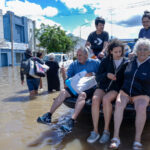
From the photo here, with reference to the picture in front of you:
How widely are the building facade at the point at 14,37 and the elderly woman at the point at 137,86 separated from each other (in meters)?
24.9

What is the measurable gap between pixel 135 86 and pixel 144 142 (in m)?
0.92

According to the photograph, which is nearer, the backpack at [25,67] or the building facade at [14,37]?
the backpack at [25,67]

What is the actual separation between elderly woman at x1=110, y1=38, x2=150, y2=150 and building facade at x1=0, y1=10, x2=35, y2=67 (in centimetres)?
2492

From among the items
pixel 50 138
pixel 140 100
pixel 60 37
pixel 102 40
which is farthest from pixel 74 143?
pixel 60 37

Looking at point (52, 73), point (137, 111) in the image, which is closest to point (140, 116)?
point (137, 111)

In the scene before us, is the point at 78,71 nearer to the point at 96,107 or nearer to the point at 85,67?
the point at 85,67

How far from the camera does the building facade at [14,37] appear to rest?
27994mm

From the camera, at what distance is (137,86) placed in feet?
10.4

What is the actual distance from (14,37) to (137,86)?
3119 centimetres

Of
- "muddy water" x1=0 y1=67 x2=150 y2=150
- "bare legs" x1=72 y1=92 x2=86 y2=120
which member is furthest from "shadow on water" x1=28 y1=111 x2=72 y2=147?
"bare legs" x1=72 y1=92 x2=86 y2=120

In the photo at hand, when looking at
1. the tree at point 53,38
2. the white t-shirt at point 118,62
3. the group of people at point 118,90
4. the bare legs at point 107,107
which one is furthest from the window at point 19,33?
the bare legs at point 107,107

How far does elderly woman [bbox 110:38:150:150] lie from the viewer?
302cm

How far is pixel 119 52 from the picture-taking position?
140 inches

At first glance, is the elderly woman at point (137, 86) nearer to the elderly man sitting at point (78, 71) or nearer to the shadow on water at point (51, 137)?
the elderly man sitting at point (78, 71)
